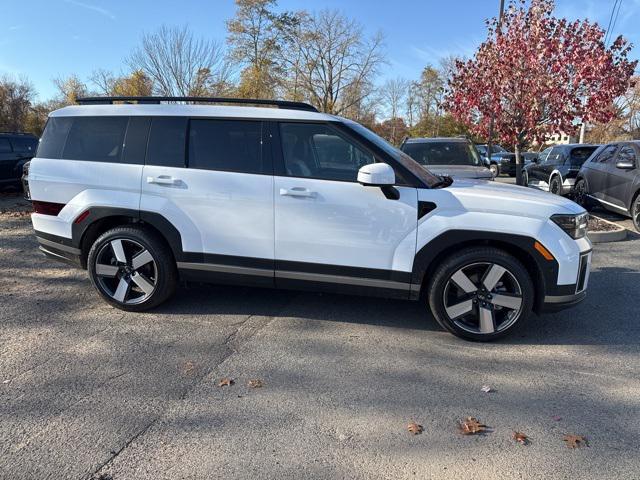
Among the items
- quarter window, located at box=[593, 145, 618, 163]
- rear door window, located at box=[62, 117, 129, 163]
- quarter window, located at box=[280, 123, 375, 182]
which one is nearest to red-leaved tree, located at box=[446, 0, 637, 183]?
quarter window, located at box=[593, 145, 618, 163]

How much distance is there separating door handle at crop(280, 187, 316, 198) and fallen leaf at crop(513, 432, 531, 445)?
2239 mm

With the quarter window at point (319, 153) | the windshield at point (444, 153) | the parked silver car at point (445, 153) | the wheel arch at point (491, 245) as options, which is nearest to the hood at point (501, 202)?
the wheel arch at point (491, 245)

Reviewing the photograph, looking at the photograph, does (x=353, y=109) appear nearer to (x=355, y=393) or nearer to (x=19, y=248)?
(x=19, y=248)

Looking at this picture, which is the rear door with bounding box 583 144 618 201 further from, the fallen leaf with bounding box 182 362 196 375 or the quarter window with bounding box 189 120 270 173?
the fallen leaf with bounding box 182 362 196 375

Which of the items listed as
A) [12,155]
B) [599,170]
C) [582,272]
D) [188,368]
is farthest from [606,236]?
[12,155]

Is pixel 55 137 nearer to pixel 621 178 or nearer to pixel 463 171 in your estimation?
pixel 463 171

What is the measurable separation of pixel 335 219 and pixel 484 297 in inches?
54.4

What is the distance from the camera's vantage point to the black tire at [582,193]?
10.3 meters

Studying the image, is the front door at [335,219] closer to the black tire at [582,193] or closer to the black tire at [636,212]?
the black tire at [636,212]

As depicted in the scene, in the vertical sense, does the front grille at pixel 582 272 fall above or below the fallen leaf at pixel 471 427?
above

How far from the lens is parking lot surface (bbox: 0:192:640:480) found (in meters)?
2.43

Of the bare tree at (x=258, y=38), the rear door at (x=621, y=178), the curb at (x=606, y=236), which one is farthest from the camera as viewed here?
the bare tree at (x=258, y=38)

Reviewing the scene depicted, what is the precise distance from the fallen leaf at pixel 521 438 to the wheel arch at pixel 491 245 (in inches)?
55.8

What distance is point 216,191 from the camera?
13.1 feet
